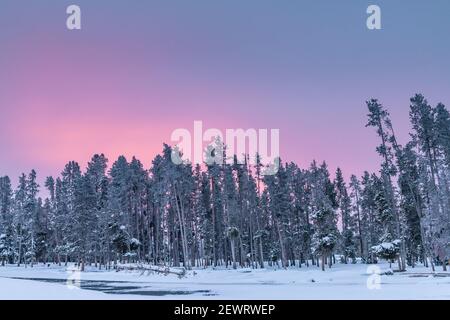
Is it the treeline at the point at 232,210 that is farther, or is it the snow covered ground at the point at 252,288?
the treeline at the point at 232,210

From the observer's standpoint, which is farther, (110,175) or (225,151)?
(110,175)

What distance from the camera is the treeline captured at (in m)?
57.0

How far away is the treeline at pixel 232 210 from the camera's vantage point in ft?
187

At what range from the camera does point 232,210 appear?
7225 centimetres

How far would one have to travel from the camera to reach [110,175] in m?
84.9

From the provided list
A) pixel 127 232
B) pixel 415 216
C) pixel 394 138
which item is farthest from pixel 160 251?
pixel 394 138

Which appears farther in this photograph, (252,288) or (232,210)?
(232,210)

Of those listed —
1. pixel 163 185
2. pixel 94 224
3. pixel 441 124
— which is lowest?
pixel 94 224

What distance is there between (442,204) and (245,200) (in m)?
36.9

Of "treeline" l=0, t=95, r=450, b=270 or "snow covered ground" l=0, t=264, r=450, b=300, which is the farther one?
"treeline" l=0, t=95, r=450, b=270

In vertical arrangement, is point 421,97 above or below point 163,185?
above

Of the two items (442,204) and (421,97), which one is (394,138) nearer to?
(421,97)
